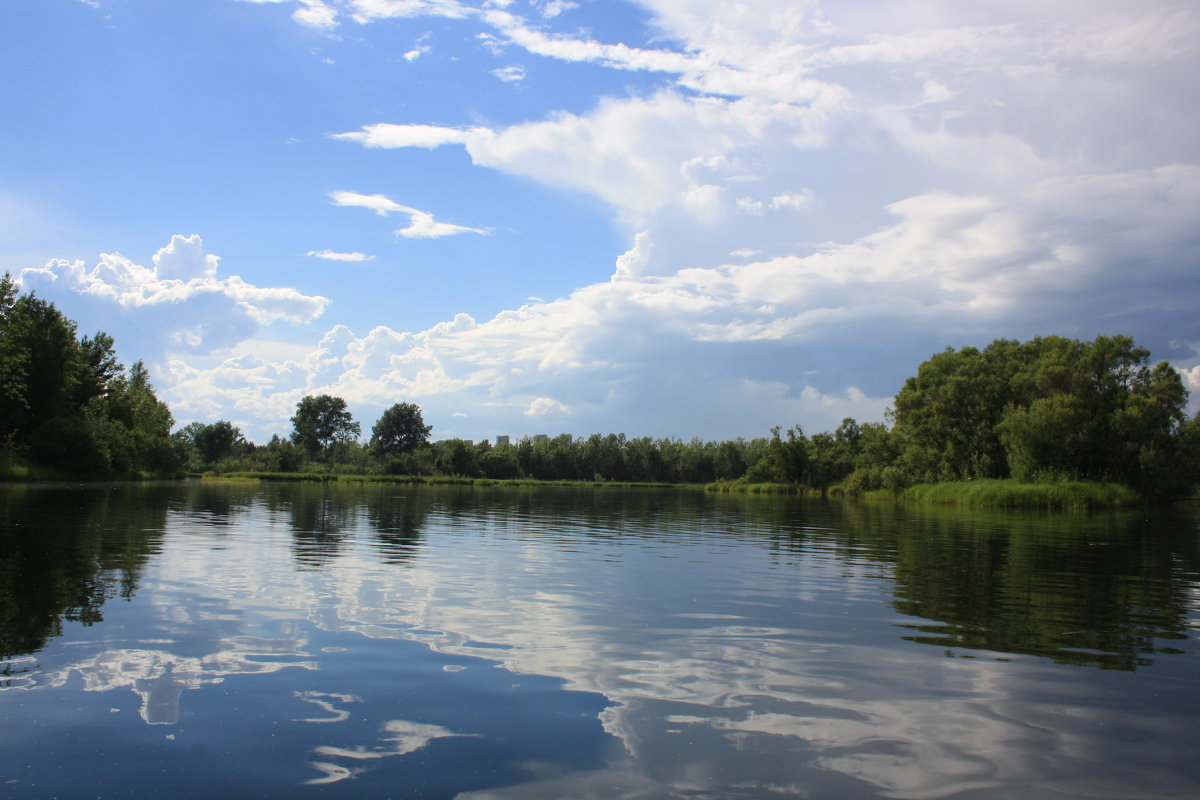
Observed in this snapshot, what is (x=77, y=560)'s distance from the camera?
646 inches

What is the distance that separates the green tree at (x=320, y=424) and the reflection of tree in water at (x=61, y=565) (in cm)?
17007

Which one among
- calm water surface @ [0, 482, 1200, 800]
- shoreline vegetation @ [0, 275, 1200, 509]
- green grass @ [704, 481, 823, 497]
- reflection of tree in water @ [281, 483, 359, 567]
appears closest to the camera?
calm water surface @ [0, 482, 1200, 800]

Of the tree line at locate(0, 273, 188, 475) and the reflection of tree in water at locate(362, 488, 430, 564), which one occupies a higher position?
the tree line at locate(0, 273, 188, 475)

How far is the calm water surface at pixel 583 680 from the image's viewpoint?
5.89 metres

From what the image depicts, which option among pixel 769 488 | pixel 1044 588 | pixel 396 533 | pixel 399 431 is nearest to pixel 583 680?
pixel 1044 588

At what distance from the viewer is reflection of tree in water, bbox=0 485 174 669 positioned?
34.3 feet

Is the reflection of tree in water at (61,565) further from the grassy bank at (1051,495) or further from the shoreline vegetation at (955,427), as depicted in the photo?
the grassy bank at (1051,495)

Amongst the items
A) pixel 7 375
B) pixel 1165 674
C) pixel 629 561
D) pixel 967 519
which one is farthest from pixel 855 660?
pixel 7 375

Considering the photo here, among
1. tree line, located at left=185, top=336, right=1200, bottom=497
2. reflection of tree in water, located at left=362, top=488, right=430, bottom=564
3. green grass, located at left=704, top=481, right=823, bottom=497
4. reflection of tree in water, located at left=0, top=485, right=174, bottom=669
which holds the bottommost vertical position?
green grass, located at left=704, top=481, right=823, bottom=497

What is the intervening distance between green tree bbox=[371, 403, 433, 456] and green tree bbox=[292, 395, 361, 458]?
1123cm

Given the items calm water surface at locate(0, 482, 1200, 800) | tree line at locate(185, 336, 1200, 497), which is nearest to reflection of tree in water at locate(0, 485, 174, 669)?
calm water surface at locate(0, 482, 1200, 800)

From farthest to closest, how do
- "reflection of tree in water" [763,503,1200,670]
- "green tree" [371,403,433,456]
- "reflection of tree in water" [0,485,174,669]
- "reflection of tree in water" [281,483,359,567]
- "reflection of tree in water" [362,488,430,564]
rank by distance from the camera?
"green tree" [371,403,433,456] < "reflection of tree in water" [362,488,430,564] < "reflection of tree in water" [281,483,359,567] < "reflection of tree in water" [763,503,1200,670] < "reflection of tree in water" [0,485,174,669]

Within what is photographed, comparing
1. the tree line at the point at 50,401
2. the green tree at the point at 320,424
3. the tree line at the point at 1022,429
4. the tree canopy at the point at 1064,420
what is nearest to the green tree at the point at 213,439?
the green tree at the point at 320,424

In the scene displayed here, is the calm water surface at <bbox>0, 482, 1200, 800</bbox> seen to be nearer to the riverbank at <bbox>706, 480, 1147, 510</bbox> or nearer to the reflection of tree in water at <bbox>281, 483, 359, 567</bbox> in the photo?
the reflection of tree in water at <bbox>281, 483, 359, 567</bbox>
